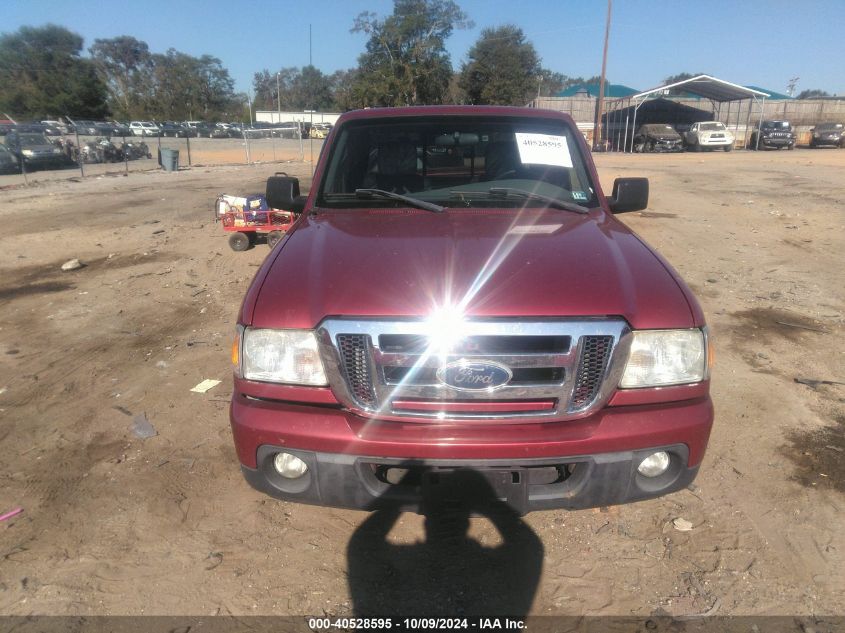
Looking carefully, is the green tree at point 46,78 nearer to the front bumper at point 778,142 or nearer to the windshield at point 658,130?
the windshield at point 658,130

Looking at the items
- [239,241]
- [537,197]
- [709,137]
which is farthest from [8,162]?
[709,137]

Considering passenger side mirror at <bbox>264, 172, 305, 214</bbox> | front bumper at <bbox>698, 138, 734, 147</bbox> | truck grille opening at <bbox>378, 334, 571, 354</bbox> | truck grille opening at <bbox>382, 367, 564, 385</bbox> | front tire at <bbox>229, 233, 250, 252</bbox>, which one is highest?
front bumper at <bbox>698, 138, 734, 147</bbox>

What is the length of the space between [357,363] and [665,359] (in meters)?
1.15

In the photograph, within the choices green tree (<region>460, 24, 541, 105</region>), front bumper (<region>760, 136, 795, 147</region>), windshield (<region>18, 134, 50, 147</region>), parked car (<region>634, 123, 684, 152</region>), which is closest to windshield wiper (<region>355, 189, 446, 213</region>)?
windshield (<region>18, 134, 50, 147</region>)

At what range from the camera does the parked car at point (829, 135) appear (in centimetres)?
3466

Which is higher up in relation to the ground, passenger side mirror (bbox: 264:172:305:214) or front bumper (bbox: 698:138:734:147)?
front bumper (bbox: 698:138:734:147)

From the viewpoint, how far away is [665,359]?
2.15m

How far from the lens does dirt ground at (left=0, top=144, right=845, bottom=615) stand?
2295mm

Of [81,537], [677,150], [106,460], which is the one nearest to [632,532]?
[81,537]

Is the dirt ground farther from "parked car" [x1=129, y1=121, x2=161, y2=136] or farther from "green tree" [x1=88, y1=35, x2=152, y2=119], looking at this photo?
"green tree" [x1=88, y1=35, x2=152, y2=119]

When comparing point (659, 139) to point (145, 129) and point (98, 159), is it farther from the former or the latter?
point (145, 129)

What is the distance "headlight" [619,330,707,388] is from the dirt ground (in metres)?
0.87

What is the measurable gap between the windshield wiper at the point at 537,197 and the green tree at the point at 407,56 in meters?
52.7

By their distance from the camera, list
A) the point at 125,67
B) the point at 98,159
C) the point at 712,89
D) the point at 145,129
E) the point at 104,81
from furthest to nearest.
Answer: the point at 125,67
the point at 104,81
the point at 145,129
the point at 712,89
the point at 98,159
